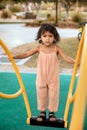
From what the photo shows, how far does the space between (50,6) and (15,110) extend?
867cm

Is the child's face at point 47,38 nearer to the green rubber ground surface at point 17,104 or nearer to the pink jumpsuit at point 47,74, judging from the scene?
the pink jumpsuit at point 47,74

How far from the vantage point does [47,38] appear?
2195 mm

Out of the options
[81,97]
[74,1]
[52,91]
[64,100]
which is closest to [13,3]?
[74,1]

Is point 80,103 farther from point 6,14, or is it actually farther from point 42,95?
point 6,14

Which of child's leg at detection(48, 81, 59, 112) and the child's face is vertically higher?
the child's face

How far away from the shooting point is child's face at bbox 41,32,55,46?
2.20 metres

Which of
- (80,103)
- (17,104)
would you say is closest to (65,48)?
(17,104)

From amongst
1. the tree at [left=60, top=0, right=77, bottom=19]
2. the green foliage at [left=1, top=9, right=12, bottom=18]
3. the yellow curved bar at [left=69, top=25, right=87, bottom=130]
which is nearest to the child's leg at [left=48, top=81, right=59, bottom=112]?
the yellow curved bar at [left=69, top=25, right=87, bottom=130]

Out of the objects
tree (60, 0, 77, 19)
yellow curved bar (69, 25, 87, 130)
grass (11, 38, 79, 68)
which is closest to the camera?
yellow curved bar (69, 25, 87, 130)

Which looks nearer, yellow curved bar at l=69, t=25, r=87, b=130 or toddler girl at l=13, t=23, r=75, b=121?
yellow curved bar at l=69, t=25, r=87, b=130

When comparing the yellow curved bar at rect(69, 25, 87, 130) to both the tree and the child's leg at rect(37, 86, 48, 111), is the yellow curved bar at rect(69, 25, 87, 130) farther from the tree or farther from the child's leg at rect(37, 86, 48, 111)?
the tree

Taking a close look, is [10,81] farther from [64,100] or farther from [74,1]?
[74,1]

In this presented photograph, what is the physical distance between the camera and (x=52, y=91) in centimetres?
226

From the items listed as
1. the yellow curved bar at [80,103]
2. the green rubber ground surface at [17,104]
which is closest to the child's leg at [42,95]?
the green rubber ground surface at [17,104]
